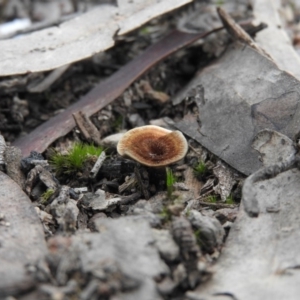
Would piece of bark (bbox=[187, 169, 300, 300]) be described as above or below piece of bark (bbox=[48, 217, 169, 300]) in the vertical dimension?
below

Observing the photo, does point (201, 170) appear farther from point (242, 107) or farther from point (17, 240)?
point (17, 240)

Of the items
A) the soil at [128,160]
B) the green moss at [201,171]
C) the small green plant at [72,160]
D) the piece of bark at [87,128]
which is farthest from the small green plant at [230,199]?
the piece of bark at [87,128]

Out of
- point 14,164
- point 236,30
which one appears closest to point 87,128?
point 14,164

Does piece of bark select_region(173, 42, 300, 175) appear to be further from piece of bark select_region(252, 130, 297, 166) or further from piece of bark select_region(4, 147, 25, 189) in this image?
piece of bark select_region(4, 147, 25, 189)

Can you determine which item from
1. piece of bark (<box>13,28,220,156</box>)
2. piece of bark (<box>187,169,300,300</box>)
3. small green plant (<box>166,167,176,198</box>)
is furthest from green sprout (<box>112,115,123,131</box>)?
piece of bark (<box>187,169,300,300</box>)

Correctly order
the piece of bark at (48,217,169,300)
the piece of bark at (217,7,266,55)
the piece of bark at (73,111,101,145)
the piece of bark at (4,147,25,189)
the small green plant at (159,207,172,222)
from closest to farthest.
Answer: the piece of bark at (48,217,169,300), the small green plant at (159,207,172,222), the piece of bark at (4,147,25,189), the piece of bark at (73,111,101,145), the piece of bark at (217,7,266,55)

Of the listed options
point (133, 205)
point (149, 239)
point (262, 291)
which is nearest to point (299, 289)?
point (262, 291)
